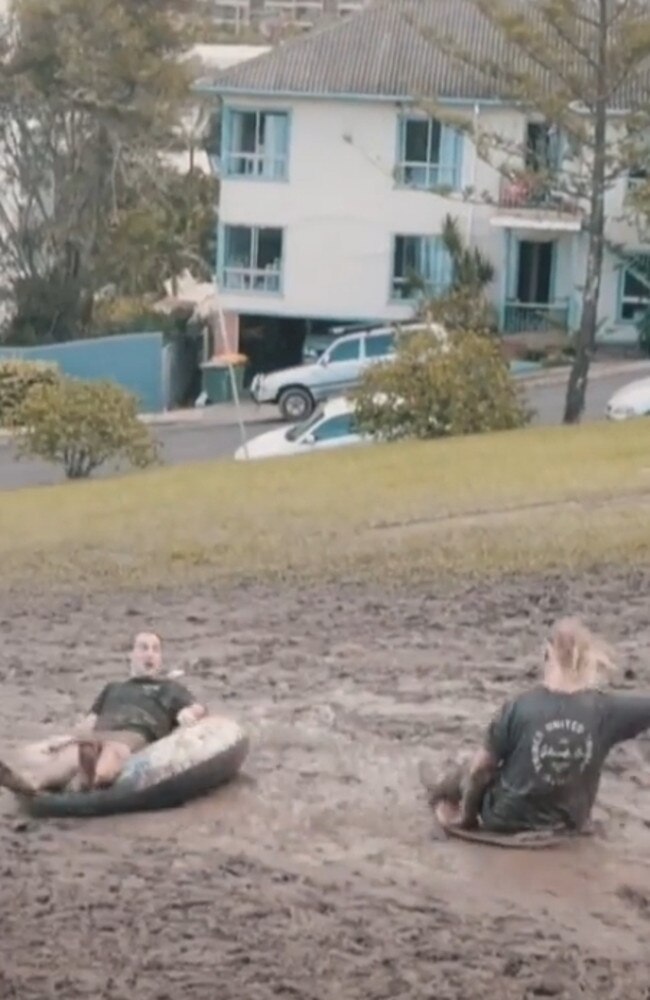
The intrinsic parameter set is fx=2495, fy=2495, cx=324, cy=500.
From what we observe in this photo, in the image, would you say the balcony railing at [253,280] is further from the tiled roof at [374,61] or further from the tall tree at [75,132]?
the tiled roof at [374,61]

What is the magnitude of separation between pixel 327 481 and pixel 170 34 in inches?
1294

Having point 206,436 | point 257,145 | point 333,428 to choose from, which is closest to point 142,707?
point 333,428

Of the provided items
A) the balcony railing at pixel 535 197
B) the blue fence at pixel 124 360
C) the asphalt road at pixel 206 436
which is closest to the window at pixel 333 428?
the asphalt road at pixel 206 436

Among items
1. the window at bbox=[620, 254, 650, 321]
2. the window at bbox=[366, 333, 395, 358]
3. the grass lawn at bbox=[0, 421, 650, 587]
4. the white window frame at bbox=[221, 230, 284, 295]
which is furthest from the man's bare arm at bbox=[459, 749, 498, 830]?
the white window frame at bbox=[221, 230, 284, 295]

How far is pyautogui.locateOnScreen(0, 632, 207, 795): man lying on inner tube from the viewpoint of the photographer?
12.3 meters

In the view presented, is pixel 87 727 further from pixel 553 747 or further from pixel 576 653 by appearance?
pixel 576 653

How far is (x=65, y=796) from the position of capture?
483 inches

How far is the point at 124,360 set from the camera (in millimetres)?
51812

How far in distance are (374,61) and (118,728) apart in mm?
42988

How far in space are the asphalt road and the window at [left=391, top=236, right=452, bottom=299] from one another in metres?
6.55

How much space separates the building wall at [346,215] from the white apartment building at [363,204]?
1.2 inches

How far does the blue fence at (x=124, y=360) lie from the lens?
51469mm

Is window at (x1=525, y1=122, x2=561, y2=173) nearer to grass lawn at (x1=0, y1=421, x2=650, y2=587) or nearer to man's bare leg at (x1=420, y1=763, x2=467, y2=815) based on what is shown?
grass lawn at (x1=0, y1=421, x2=650, y2=587)

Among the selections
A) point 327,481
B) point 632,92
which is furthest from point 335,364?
point 327,481
